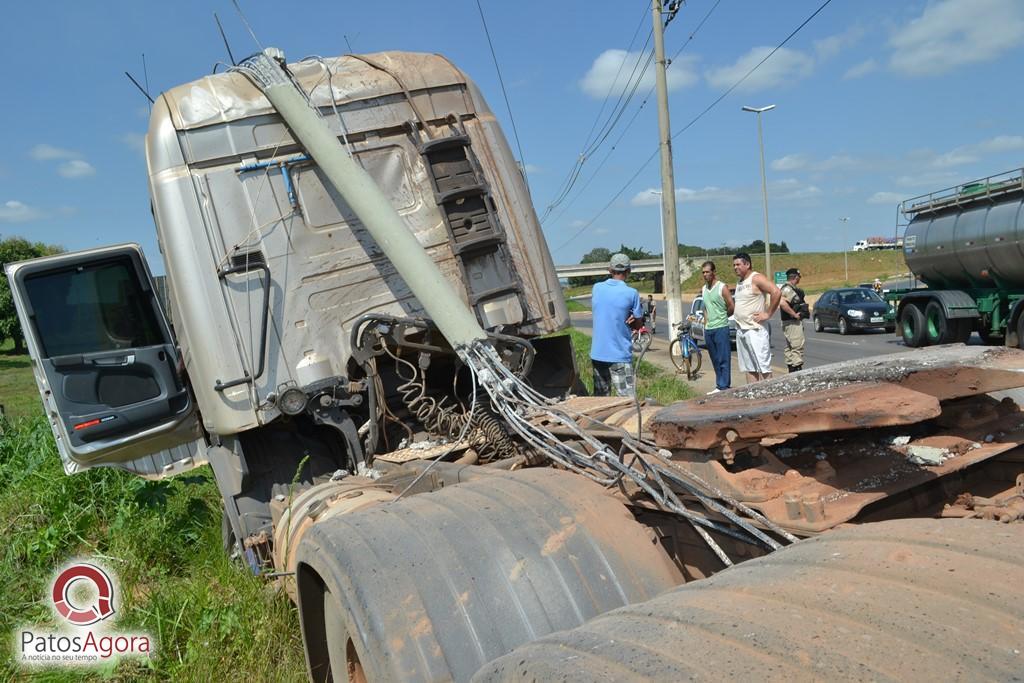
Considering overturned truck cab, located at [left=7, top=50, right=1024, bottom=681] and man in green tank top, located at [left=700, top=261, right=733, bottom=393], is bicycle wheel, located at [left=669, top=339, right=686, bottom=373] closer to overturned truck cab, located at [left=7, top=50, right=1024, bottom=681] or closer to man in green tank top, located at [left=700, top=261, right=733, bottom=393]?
man in green tank top, located at [left=700, top=261, right=733, bottom=393]

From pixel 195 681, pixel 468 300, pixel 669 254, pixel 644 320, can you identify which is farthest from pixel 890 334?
pixel 195 681

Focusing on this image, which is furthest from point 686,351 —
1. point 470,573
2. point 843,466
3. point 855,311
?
point 855,311

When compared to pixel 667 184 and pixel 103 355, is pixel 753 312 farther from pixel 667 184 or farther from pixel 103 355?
pixel 667 184

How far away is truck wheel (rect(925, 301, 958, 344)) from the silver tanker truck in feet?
0.07

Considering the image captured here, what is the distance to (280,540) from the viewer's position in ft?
13.6

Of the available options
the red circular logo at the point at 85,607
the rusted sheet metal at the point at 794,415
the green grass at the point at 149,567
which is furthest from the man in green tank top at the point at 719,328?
the rusted sheet metal at the point at 794,415

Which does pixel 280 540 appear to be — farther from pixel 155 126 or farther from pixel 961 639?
pixel 961 639

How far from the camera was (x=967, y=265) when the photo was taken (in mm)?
17641

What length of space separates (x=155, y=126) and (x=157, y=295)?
1.38 meters

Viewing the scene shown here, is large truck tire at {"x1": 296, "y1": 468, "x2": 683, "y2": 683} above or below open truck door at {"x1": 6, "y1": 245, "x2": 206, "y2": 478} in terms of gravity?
below

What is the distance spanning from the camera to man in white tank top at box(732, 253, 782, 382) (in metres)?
8.62

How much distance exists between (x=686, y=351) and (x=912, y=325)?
29.1 ft

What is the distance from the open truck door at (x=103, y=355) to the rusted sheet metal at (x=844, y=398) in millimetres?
3989

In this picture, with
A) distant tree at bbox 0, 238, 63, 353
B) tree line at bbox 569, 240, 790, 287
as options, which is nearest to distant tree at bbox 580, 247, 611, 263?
tree line at bbox 569, 240, 790, 287
